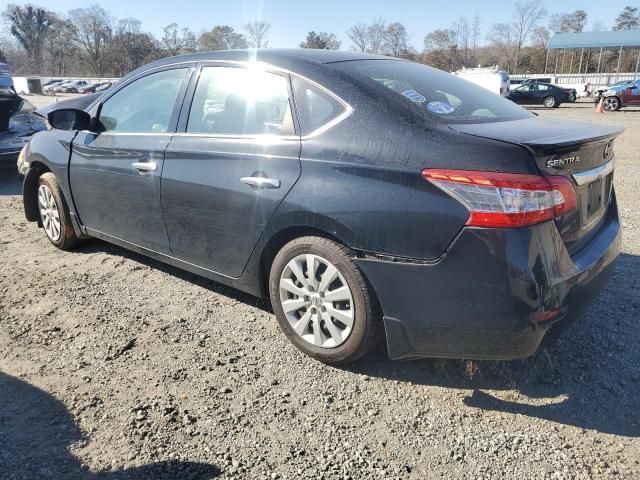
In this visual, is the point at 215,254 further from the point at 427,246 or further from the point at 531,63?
the point at 531,63

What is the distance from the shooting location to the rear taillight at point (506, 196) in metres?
2.19

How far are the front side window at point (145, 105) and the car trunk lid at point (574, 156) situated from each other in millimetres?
2084

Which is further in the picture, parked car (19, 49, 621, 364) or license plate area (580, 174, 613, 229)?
license plate area (580, 174, 613, 229)

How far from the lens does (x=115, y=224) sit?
4000 millimetres

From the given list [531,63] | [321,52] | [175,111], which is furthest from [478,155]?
[531,63]

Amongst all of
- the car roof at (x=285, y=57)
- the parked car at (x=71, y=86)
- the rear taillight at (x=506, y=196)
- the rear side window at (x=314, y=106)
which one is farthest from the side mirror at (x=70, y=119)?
the parked car at (x=71, y=86)

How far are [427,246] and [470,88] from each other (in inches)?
61.8

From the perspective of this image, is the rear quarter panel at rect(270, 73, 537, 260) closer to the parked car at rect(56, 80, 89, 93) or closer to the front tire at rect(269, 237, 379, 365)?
the front tire at rect(269, 237, 379, 365)

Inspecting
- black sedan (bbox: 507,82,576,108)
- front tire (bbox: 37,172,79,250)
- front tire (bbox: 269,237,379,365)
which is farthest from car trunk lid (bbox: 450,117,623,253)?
black sedan (bbox: 507,82,576,108)

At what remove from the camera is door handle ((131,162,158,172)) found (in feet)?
11.5

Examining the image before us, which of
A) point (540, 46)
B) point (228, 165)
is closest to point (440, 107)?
point (228, 165)

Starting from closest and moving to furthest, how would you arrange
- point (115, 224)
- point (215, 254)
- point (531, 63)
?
point (215, 254) → point (115, 224) → point (531, 63)

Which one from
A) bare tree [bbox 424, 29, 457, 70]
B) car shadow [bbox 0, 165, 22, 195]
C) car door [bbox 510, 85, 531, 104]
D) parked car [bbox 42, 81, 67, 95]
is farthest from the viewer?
bare tree [bbox 424, 29, 457, 70]

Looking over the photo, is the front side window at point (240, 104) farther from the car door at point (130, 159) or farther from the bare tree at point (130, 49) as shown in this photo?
the bare tree at point (130, 49)
